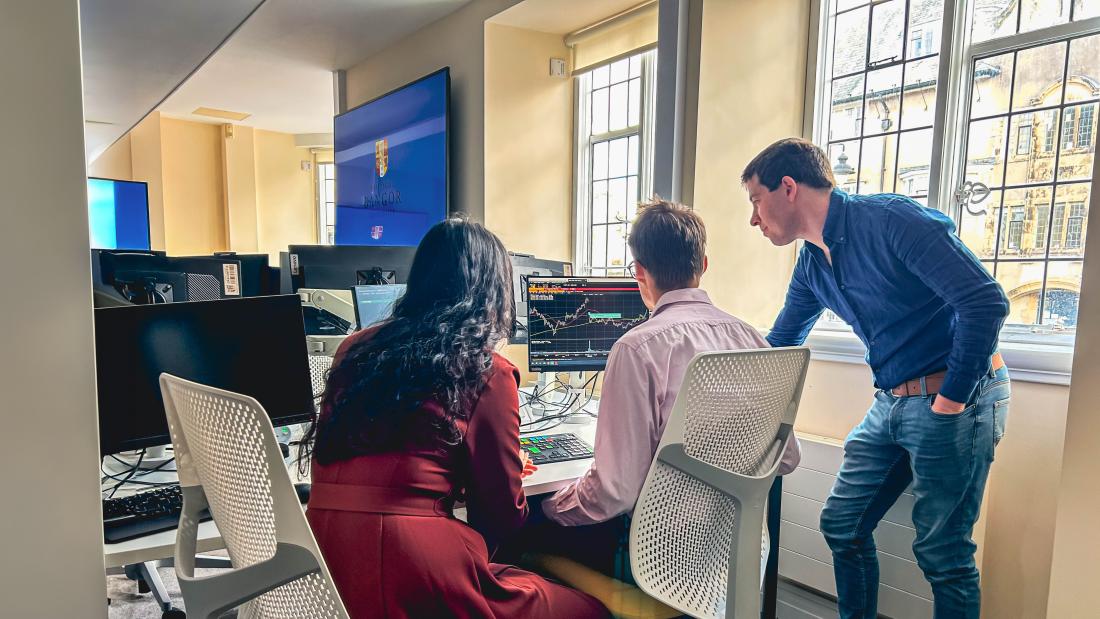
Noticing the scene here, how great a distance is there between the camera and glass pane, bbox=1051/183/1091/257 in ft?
6.33

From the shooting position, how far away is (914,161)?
229cm

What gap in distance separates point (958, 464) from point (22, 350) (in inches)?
77.2

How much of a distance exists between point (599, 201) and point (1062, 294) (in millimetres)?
2246

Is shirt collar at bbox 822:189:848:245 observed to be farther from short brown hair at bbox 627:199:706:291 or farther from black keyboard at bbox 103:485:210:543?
black keyboard at bbox 103:485:210:543

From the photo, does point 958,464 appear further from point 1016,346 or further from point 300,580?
point 300,580

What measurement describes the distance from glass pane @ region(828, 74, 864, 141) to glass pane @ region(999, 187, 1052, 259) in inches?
24.5

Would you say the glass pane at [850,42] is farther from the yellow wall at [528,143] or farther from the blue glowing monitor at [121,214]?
the blue glowing monitor at [121,214]

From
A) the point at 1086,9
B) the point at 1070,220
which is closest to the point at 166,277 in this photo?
the point at 1070,220

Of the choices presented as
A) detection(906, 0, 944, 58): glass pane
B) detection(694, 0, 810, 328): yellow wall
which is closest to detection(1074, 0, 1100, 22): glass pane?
detection(906, 0, 944, 58): glass pane

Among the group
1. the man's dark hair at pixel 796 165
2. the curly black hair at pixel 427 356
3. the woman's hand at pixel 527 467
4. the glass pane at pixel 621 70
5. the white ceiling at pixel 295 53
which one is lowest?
the woman's hand at pixel 527 467

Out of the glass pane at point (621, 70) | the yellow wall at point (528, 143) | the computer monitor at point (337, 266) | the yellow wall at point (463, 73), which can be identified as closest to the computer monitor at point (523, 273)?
the computer monitor at point (337, 266)

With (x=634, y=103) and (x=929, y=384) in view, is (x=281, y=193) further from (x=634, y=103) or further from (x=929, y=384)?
(x=929, y=384)

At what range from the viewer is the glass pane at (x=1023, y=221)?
200 cm

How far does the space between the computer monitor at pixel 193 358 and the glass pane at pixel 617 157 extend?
2.29m
